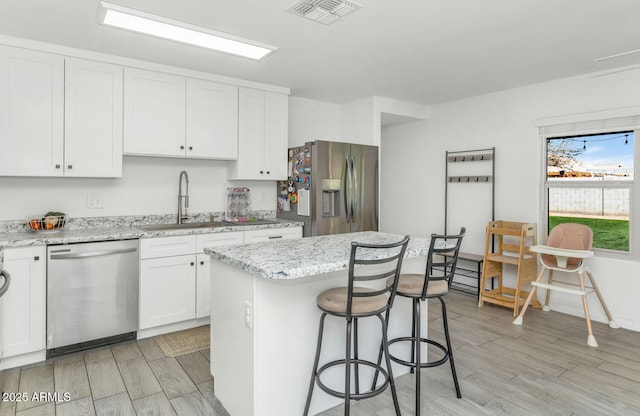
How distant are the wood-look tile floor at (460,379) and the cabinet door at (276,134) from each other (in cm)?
208

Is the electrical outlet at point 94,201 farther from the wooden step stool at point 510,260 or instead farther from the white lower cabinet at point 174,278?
the wooden step stool at point 510,260

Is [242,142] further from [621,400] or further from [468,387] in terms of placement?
A: [621,400]

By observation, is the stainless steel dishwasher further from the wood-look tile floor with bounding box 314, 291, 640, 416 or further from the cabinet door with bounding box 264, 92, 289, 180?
the wood-look tile floor with bounding box 314, 291, 640, 416

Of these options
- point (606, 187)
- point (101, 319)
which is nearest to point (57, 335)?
point (101, 319)

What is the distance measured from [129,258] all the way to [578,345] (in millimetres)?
3756

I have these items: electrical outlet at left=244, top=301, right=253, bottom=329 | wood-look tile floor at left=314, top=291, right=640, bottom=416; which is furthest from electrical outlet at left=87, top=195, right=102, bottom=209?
wood-look tile floor at left=314, top=291, right=640, bottom=416

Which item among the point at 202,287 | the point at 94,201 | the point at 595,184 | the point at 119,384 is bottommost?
the point at 119,384

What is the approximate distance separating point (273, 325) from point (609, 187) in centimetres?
370

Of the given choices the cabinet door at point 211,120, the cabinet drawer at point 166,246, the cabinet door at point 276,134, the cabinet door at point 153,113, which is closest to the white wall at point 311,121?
the cabinet door at point 276,134

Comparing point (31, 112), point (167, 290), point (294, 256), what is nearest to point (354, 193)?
point (167, 290)

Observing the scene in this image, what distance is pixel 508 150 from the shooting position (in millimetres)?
4504

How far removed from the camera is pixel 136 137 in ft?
11.3

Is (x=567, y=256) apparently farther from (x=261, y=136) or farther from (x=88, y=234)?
(x=88, y=234)

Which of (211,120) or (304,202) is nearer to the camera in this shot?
(211,120)
